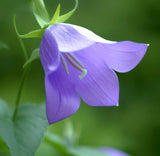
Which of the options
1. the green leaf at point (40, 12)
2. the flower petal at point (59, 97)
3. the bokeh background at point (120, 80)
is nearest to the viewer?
the flower petal at point (59, 97)

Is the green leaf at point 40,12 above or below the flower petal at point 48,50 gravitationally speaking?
above

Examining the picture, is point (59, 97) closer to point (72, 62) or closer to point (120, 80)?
point (72, 62)

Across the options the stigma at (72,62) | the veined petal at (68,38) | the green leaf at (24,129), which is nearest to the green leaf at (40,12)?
the veined petal at (68,38)

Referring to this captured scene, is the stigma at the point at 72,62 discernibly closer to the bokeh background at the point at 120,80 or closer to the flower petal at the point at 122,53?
the flower petal at the point at 122,53

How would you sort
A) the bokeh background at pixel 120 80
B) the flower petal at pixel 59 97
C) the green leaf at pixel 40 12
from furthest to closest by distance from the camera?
the bokeh background at pixel 120 80
the green leaf at pixel 40 12
the flower petal at pixel 59 97

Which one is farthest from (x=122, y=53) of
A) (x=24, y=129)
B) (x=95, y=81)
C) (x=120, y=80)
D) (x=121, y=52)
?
(x=120, y=80)

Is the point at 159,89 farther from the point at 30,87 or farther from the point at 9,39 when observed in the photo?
the point at 9,39

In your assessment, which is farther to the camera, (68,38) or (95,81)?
(95,81)
